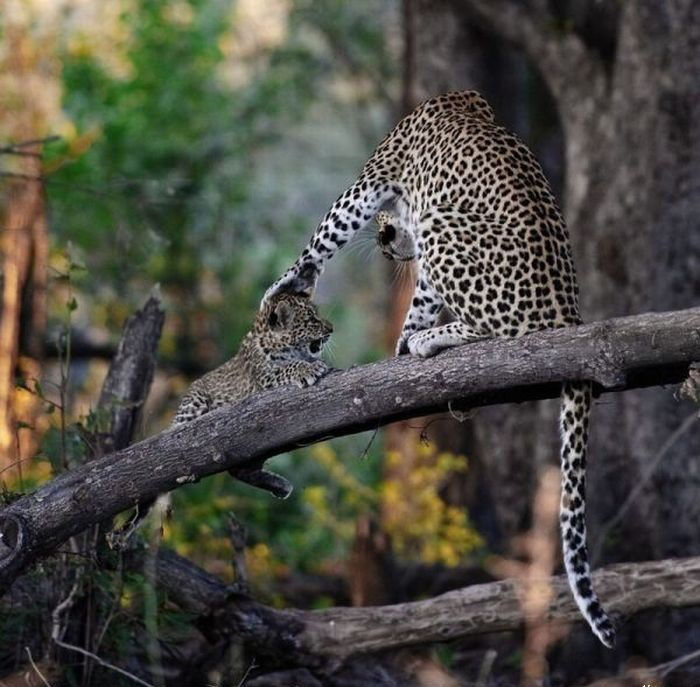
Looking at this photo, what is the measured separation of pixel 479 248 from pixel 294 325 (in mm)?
1598

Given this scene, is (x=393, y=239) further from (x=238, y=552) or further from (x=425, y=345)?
(x=238, y=552)

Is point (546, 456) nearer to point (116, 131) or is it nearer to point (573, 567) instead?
point (573, 567)

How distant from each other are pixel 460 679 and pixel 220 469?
156 inches

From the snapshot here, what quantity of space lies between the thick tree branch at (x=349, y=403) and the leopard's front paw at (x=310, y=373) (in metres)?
0.10

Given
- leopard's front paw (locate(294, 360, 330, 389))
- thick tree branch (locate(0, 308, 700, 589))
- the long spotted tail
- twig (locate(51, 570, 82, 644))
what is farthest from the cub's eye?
twig (locate(51, 570, 82, 644))

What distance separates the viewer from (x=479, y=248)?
8.63 meters

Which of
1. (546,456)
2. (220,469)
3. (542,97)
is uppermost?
(542,97)

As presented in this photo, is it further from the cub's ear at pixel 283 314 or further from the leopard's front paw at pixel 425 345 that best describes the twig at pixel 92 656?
the leopard's front paw at pixel 425 345

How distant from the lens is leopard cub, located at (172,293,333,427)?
32.0ft

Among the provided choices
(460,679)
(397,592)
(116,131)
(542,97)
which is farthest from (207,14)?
(460,679)

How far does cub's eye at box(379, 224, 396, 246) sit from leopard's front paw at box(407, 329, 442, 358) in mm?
1180

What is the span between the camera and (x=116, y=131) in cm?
2216

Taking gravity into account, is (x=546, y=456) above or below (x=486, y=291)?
above

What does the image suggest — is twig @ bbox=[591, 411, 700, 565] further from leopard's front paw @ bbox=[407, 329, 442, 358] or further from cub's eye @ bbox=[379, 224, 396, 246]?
leopard's front paw @ bbox=[407, 329, 442, 358]
